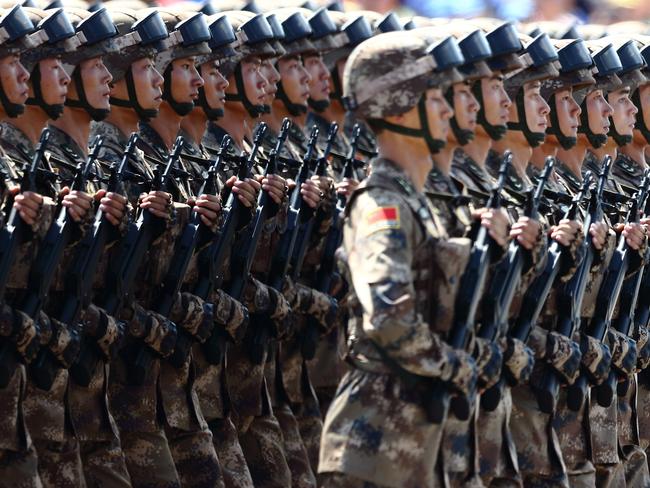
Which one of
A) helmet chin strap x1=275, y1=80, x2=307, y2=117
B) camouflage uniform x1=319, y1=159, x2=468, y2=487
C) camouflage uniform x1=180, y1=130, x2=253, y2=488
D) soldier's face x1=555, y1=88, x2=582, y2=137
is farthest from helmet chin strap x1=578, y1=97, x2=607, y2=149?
camouflage uniform x1=319, y1=159, x2=468, y2=487

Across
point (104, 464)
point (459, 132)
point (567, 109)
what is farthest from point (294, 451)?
point (459, 132)

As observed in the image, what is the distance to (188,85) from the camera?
1445 centimetres

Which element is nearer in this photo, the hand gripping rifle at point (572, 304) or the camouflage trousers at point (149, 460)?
the hand gripping rifle at point (572, 304)

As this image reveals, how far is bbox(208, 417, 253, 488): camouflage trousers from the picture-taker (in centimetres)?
1388

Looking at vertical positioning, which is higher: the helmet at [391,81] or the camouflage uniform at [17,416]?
the helmet at [391,81]

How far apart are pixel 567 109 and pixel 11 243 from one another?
4370 mm

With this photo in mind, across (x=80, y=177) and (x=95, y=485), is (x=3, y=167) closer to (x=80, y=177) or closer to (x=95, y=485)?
(x=80, y=177)

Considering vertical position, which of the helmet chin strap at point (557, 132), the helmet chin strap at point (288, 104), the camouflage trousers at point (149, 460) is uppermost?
the helmet chin strap at point (288, 104)

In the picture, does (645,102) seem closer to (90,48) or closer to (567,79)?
(567,79)

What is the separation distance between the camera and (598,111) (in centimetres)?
1559

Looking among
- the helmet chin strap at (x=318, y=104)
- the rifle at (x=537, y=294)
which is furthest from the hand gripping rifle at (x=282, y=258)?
the rifle at (x=537, y=294)

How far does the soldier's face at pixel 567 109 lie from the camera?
15.1 m

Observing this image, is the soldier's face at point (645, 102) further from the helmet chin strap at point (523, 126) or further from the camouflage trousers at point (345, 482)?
the camouflage trousers at point (345, 482)

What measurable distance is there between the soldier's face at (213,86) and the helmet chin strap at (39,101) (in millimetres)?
1570
